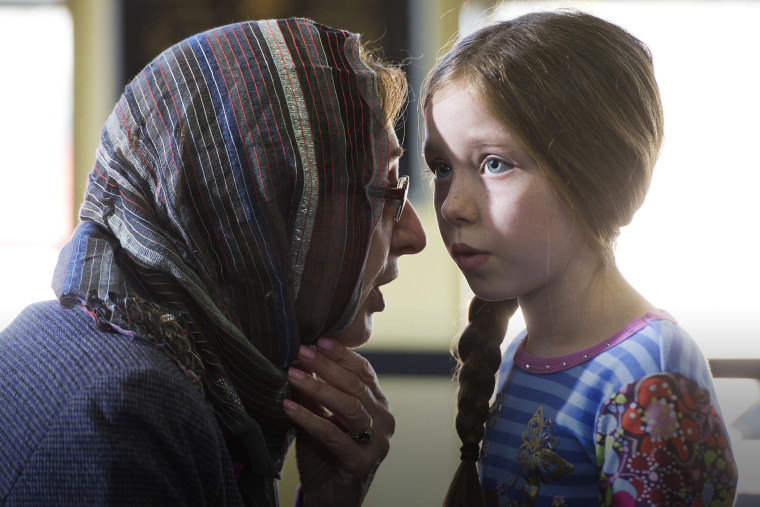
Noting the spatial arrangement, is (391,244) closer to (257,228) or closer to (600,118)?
(257,228)

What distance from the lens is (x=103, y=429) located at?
0.66 metres

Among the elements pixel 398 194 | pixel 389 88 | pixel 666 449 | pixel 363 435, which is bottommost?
pixel 363 435

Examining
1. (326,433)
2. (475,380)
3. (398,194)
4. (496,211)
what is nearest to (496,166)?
(496,211)

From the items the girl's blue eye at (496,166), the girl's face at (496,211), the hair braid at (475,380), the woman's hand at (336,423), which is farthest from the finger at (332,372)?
the girl's blue eye at (496,166)

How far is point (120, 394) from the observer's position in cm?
67

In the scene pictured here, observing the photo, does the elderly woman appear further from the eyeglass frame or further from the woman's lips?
the woman's lips

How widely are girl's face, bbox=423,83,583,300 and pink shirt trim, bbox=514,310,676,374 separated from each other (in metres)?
0.09

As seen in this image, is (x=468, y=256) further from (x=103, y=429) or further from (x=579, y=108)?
(x=103, y=429)

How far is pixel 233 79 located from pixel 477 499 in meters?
0.60

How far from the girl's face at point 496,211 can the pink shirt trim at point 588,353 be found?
0.09m

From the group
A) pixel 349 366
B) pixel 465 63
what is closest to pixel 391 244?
pixel 349 366

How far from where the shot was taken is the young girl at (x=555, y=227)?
2.35ft

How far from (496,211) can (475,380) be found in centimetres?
28

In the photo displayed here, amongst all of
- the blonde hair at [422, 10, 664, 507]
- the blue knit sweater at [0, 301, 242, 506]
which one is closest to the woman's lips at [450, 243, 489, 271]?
the blonde hair at [422, 10, 664, 507]
